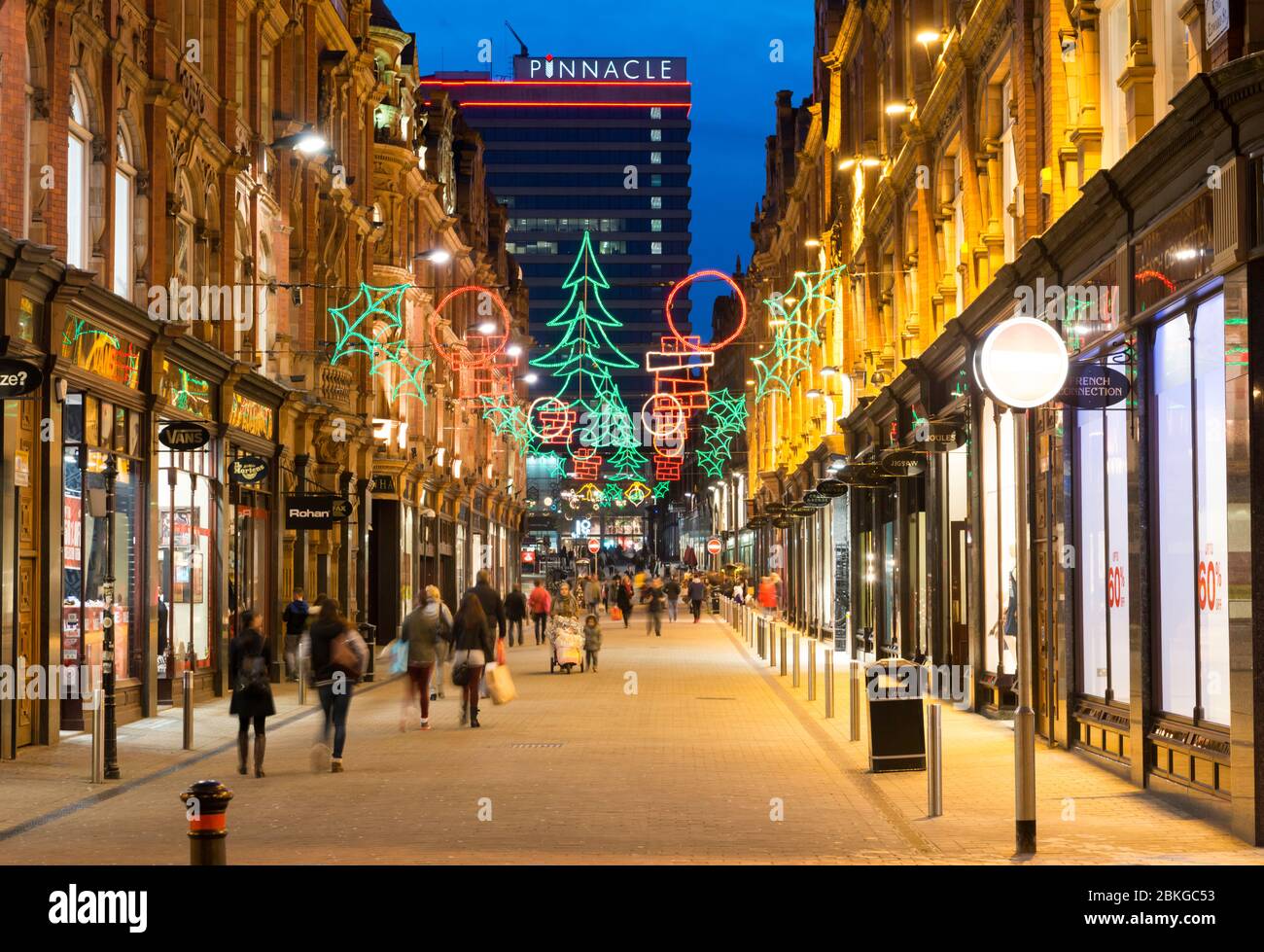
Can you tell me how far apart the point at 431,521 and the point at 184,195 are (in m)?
26.6

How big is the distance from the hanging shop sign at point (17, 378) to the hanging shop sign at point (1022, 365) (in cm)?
940

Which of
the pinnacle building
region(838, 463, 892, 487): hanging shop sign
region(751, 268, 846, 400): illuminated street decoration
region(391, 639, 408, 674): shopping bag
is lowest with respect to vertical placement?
region(391, 639, 408, 674): shopping bag

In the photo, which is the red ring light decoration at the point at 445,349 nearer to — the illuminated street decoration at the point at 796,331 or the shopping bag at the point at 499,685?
the illuminated street decoration at the point at 796,331

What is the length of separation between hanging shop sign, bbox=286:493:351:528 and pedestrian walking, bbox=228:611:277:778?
11.9 meters

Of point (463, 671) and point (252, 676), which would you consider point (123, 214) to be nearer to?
point (463, 671)

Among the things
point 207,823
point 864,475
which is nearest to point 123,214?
point 864,475

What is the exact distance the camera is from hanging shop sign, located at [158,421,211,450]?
23016 millimetres

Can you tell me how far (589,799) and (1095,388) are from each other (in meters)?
5.87

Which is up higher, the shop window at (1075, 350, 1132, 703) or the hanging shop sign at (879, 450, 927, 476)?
the hanging shop sign at (879, 450, 927, 476)

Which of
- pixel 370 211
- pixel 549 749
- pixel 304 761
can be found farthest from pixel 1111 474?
pixel 370 211

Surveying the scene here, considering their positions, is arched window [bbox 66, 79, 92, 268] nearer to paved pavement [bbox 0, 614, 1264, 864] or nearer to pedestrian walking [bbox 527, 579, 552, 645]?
paved pavement [bbox 0, 614, 1264, 864]

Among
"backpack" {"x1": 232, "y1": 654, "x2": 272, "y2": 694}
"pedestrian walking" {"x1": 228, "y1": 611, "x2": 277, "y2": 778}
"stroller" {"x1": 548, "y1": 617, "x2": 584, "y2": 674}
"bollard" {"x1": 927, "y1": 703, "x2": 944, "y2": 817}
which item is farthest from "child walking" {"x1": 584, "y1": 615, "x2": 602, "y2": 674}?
"bollard" {"x1": 927, "y1": 703, "x2": 944, "y2": 817}

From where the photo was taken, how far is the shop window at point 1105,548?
16812mm
